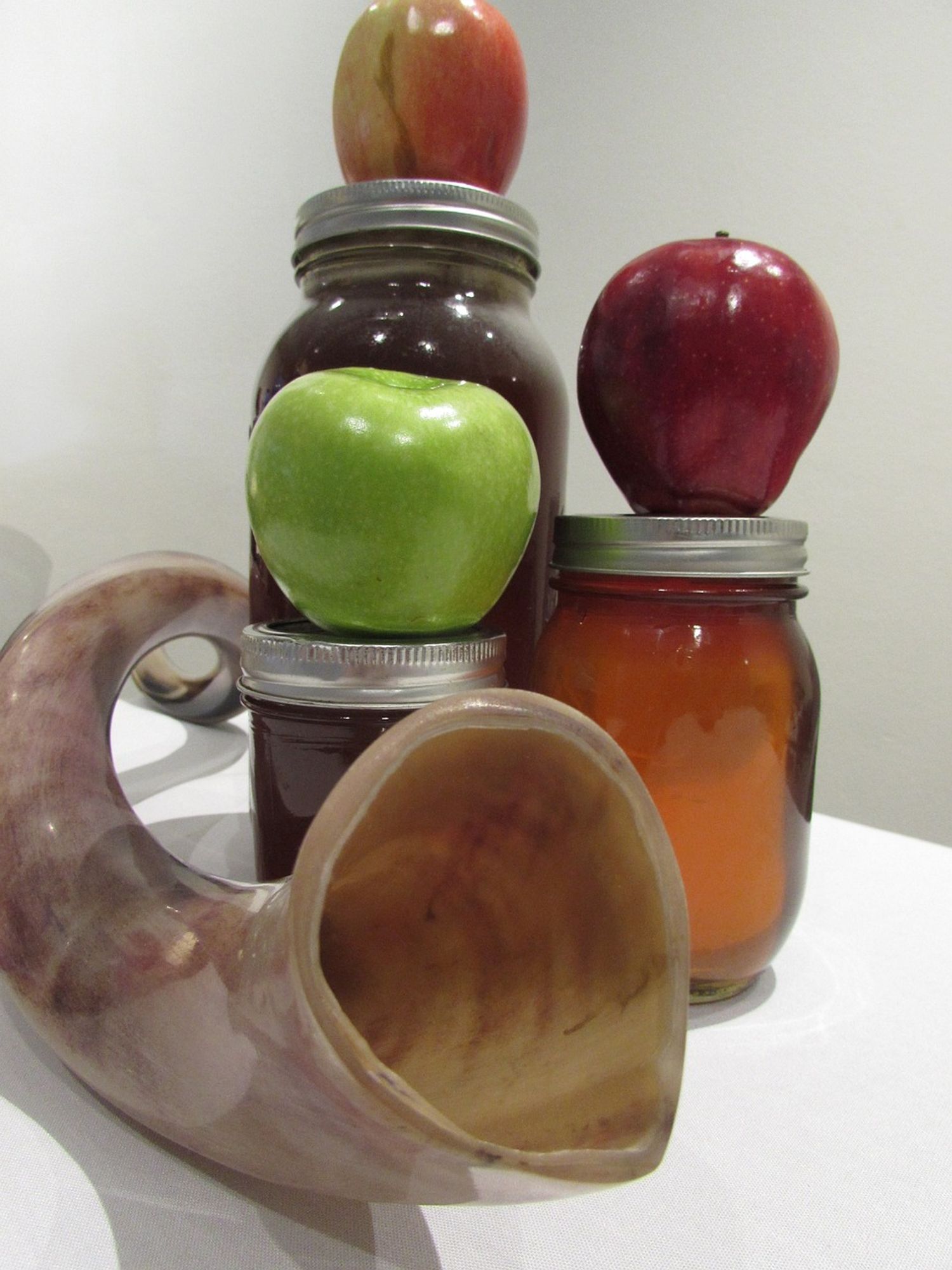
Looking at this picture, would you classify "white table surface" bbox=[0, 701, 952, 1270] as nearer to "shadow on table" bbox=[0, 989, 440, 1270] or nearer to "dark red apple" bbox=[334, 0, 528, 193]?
"shadow on table" bbox=[0, 989, 440, 1270]

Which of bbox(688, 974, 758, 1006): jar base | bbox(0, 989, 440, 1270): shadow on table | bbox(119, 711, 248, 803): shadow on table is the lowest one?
bbox(119, 711, 248, 803): shadow on table

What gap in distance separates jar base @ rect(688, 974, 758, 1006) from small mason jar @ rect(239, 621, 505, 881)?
0.49ft

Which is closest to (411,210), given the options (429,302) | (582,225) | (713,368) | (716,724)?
(429,302)

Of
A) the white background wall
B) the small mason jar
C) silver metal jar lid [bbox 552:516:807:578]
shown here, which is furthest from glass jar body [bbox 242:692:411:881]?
the white background wall

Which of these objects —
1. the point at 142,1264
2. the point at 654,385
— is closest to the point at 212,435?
the point at 654,385

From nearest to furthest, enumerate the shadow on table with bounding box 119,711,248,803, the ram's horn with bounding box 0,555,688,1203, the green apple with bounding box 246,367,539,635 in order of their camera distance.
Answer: the ram's horn with bounding box 0,555,688,1203 → the green apple with bounding box 246,367,539,635 → the shadow on table with bounding box 119,711,248,803

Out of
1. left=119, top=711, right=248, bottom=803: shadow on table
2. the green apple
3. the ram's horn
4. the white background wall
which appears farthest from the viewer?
the white background wall

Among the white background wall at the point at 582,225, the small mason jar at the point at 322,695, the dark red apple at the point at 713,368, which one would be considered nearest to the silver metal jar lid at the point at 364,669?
the small mason jar at the point at 322,695

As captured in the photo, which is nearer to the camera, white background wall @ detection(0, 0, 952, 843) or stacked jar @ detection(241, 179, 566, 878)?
stacked jar @ detection(241, 179, 566, 878)

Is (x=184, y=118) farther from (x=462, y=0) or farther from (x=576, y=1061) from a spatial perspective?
(x=576, y=1061)

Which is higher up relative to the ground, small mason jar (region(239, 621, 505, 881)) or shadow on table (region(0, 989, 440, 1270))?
small mason jar (region(239, 621, 505, 881))

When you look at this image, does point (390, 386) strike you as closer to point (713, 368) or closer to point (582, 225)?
point (713, 368)

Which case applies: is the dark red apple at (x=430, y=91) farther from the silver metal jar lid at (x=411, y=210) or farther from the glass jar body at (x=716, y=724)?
the glass jar body at (x=716, y=724)

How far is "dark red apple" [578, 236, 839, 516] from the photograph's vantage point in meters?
0.35
